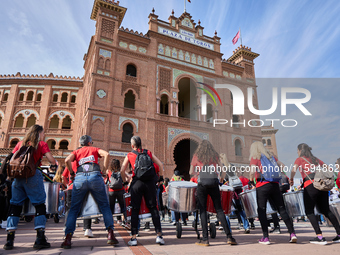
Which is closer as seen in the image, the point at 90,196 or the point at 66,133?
the point at 90,196

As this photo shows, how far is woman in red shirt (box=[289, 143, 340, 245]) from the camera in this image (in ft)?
12.6

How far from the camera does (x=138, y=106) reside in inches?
723

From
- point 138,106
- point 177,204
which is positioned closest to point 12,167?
point 177,204

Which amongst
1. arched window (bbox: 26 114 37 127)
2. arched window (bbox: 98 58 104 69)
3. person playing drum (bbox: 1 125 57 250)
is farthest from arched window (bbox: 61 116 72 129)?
person playing drum (bbox: 1 125 57 250)

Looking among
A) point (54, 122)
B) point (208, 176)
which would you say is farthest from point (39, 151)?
point (54, 122)

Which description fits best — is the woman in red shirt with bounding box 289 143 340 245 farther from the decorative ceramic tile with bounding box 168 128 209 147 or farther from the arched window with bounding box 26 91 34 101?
the arched window with bounding box 26 91 34 101

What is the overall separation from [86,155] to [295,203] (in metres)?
4.15

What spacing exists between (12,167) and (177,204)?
9.11 ft

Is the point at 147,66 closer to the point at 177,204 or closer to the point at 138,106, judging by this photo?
the point at 138,106

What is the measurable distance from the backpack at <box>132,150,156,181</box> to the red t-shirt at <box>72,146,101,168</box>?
709mm

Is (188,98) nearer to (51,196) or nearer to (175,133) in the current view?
(175,133)

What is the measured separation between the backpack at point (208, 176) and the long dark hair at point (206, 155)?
5.3 inches

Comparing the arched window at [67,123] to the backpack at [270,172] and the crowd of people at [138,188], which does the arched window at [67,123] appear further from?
the backpack at [270,172]

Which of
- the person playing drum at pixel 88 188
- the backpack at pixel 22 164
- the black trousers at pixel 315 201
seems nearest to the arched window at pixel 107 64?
the person playing drum at pixel 88 188
